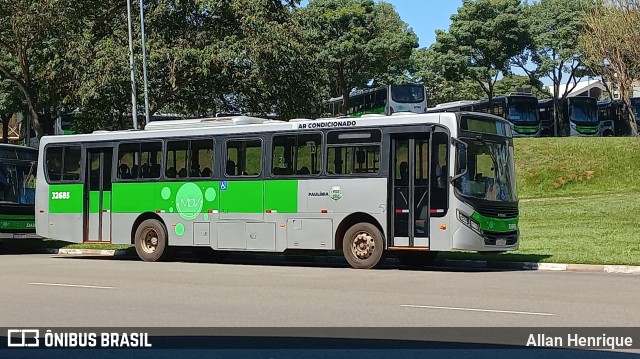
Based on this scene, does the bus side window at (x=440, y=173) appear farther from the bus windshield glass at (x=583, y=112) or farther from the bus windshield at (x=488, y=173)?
the bus windshield glass at (x=583, y=112)

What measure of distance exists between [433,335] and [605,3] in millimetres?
27108

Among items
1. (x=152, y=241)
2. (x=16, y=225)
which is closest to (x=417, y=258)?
(x=152, y=241)

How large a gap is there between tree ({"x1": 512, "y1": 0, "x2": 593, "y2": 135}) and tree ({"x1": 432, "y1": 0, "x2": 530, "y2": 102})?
143cm

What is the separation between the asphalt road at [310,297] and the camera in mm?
10898

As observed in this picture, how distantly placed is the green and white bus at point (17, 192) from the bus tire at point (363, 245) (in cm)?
1175

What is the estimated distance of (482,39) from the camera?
6400 cm

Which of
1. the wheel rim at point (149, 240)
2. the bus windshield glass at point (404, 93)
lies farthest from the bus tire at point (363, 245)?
the bus windshield glass at point (404, 93)

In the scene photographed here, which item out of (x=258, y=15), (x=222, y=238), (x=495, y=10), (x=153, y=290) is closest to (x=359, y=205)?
(x=222, y=238)

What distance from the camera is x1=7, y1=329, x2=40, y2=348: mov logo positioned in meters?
9.25

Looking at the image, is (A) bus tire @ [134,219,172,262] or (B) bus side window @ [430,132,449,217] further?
(A) bus tire @ [134,219,172,262]

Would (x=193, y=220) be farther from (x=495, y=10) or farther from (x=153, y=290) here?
(x=495, y=10)

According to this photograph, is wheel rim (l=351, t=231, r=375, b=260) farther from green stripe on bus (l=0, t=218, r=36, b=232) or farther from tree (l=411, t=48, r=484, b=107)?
tree (l=411, t=48, r=484, b=107)

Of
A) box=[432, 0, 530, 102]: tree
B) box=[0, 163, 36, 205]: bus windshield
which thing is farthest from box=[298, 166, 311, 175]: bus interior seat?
box=[432, 0, 530, 102]: tree

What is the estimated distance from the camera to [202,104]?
3984cm
